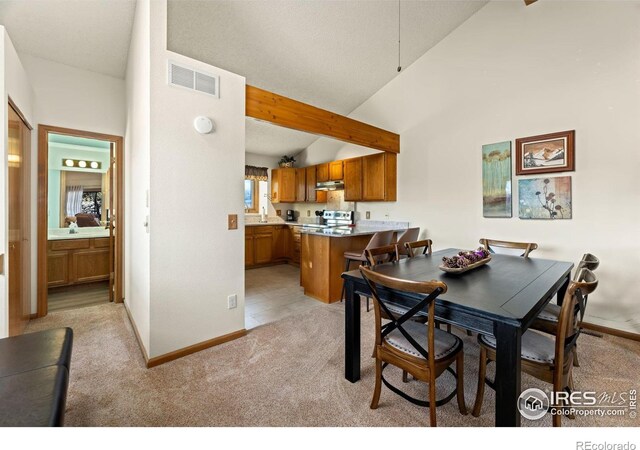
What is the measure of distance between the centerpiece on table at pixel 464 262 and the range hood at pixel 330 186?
3.25 metres

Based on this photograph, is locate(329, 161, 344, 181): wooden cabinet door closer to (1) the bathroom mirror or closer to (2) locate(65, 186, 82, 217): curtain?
(1) the bathroom mirror

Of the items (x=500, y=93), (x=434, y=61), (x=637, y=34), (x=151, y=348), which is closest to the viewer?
(x=151, y=348)

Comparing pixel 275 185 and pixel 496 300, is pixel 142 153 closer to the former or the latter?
pixel 496 300

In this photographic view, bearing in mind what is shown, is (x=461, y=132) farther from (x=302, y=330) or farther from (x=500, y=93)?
(x=302, y=330)

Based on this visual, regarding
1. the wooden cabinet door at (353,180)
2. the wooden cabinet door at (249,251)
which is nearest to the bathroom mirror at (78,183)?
the wooden cabinet door at (249,251)

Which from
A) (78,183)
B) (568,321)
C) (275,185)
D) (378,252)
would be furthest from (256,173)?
(568,321)

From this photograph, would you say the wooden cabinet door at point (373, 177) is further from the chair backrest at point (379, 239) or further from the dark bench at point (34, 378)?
the dark bench at point (34, 378)

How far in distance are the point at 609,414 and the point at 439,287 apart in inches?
57.1

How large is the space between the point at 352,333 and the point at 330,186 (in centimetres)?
375

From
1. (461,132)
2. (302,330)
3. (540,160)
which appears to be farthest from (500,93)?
(302,330)

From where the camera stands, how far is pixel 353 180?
497 cm

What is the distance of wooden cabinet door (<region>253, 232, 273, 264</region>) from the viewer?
5.58 m

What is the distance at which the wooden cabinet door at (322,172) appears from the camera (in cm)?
550

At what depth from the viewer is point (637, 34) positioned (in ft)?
8.41
